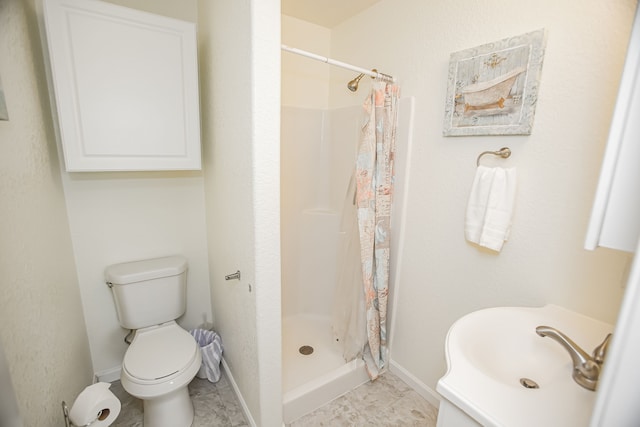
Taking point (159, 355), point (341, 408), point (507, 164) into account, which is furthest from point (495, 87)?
point (159, 355)

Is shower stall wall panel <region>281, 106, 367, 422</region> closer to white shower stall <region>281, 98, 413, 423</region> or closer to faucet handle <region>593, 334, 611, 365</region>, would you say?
white shower stall <region>281, 98, 413, 423</region>

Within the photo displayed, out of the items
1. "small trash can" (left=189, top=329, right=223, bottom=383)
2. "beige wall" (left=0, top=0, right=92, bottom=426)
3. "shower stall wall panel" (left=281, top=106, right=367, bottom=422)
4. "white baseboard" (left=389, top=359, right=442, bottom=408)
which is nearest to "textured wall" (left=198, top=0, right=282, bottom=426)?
"small trash can" (left=189, top=329, right=223, bottom=383)

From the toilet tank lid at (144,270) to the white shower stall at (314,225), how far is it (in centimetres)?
83

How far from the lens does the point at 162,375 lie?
140 cm

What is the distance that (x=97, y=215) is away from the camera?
1.69 metres

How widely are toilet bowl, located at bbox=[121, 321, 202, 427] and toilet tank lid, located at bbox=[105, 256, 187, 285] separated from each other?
35cm

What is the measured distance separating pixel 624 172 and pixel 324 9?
6.70ft

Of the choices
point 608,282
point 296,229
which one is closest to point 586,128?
point 608,282

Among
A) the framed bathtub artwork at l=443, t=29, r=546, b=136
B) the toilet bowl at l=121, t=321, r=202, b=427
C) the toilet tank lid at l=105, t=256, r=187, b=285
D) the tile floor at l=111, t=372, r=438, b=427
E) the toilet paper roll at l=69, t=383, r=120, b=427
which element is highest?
the framed bathtub artwork at l=443, t=29, r=546, b=136

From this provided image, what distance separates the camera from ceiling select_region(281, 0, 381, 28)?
Result: 6.09ft

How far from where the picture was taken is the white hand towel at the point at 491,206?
1.28 meters

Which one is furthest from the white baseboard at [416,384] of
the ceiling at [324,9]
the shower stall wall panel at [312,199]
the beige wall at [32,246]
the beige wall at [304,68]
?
the ceiling at [324,9]

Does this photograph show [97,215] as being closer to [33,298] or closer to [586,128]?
[33,298]

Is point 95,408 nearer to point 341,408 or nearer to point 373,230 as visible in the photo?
point 341,408
